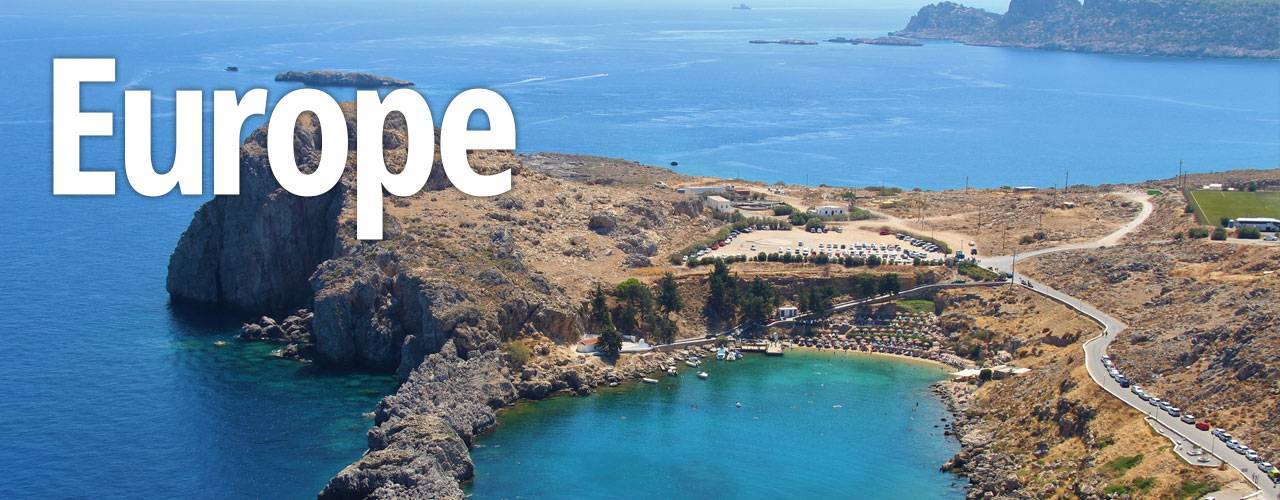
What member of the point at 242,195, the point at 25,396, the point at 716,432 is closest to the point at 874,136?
the point at 242,195

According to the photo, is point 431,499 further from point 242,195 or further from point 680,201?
point 680,201

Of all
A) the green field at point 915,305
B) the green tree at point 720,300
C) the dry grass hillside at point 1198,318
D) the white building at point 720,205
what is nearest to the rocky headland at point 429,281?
the white building at point 720,205

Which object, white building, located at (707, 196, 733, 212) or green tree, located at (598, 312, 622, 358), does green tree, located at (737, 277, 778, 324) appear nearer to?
green tree, located at (598, 312, 622, 358)

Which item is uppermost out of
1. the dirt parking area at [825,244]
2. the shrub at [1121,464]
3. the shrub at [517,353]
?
the dirt parking area at [825,244]

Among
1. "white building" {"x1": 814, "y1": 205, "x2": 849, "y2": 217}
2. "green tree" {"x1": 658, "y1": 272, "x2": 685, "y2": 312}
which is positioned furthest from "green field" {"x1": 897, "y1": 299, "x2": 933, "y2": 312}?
"white building" {"x1": 814, "y1": 205, "x2": 849, "y2": 217}

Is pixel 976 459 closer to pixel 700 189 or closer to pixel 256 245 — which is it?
pixel 256 245

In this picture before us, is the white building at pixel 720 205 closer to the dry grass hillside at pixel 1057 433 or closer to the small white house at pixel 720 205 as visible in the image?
the small white house at pixel 720 205
